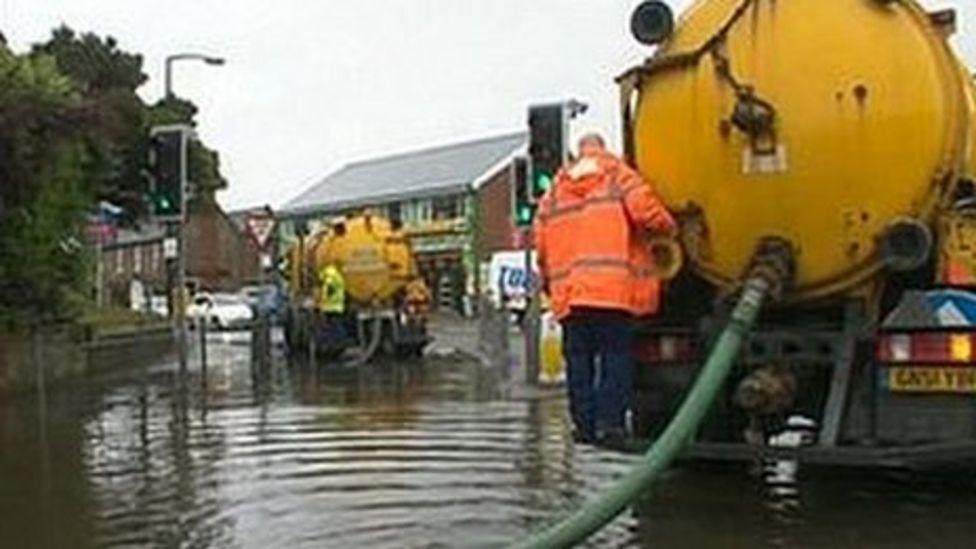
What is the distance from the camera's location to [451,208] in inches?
3216

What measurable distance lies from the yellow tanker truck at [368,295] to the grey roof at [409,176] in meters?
47.4

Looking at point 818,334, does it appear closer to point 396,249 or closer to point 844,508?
point 844,508

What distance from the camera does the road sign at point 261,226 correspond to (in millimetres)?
31781

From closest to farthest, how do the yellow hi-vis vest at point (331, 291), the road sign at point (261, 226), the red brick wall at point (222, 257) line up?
the yellow hi-vis vest at point (331, 291) < the road sign at point (261, 226) < the red brick wall at point (222, 257)

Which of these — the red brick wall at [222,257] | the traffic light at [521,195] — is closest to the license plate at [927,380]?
the traffic light at [521,195]

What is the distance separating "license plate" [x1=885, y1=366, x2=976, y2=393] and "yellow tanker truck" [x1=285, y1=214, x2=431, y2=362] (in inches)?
825

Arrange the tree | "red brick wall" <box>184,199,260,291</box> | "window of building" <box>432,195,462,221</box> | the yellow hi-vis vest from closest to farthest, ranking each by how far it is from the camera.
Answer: the tree → the yellow hi-vis vest → "window of building" <box>432,195,462,221</box> → "red brick wall" <box>184,199,260,291</box>

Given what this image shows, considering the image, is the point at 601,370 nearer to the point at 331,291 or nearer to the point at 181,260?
the point at 181,260

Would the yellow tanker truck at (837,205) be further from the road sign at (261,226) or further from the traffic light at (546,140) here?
the road sign at (261,226)

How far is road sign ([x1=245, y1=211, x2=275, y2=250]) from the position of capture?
104ft

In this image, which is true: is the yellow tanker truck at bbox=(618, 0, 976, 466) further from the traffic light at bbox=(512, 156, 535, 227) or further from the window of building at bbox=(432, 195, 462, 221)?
the window of building at bbox=(432, 195, 462, 221)

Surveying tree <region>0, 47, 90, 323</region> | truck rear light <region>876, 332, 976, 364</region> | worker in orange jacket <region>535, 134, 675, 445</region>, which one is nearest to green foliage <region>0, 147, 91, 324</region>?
tree <region>0, 47, 90, 323</region>

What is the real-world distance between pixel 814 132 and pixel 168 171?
15.0 meters

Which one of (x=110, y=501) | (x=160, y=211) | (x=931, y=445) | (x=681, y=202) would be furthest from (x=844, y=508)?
(x=160, y=211)
